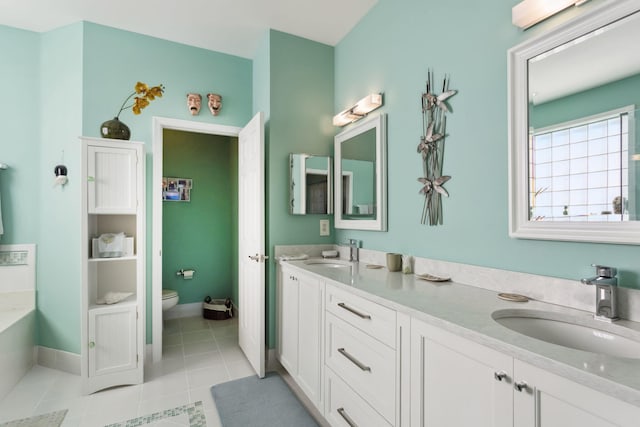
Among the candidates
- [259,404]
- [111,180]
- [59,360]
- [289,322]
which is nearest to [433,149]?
[289,322]

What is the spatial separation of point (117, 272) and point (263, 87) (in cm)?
199

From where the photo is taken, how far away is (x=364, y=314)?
1459mm

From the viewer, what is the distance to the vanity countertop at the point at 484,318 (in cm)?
67

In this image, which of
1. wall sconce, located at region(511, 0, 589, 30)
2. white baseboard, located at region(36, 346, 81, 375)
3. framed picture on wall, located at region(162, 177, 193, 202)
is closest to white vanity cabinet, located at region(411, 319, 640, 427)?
wall sconce, located at region(511, 0, 589, 30)

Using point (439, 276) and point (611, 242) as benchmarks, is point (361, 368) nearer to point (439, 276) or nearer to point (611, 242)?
point (439, 276)

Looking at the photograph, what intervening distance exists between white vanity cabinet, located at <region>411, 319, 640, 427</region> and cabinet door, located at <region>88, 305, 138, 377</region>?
2.12 m

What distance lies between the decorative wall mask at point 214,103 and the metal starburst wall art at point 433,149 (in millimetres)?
1915

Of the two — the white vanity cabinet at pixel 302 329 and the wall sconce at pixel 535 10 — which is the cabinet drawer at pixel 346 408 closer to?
the white vanity cabinet at pixel 302 329

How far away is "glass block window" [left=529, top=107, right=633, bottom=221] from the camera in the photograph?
41.7 inches

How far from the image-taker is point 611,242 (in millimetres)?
1064

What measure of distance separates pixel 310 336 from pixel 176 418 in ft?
3.17

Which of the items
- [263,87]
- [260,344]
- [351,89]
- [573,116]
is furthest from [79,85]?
[573,116]

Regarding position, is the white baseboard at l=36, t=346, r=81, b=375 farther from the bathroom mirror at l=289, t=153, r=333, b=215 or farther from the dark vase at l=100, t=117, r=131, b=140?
the bathroom mirror at l=289, t=153, r=333, b=215

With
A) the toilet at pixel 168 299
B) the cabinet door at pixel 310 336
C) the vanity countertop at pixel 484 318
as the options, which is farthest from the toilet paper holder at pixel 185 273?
the vanity countertop at pixel 484 318
